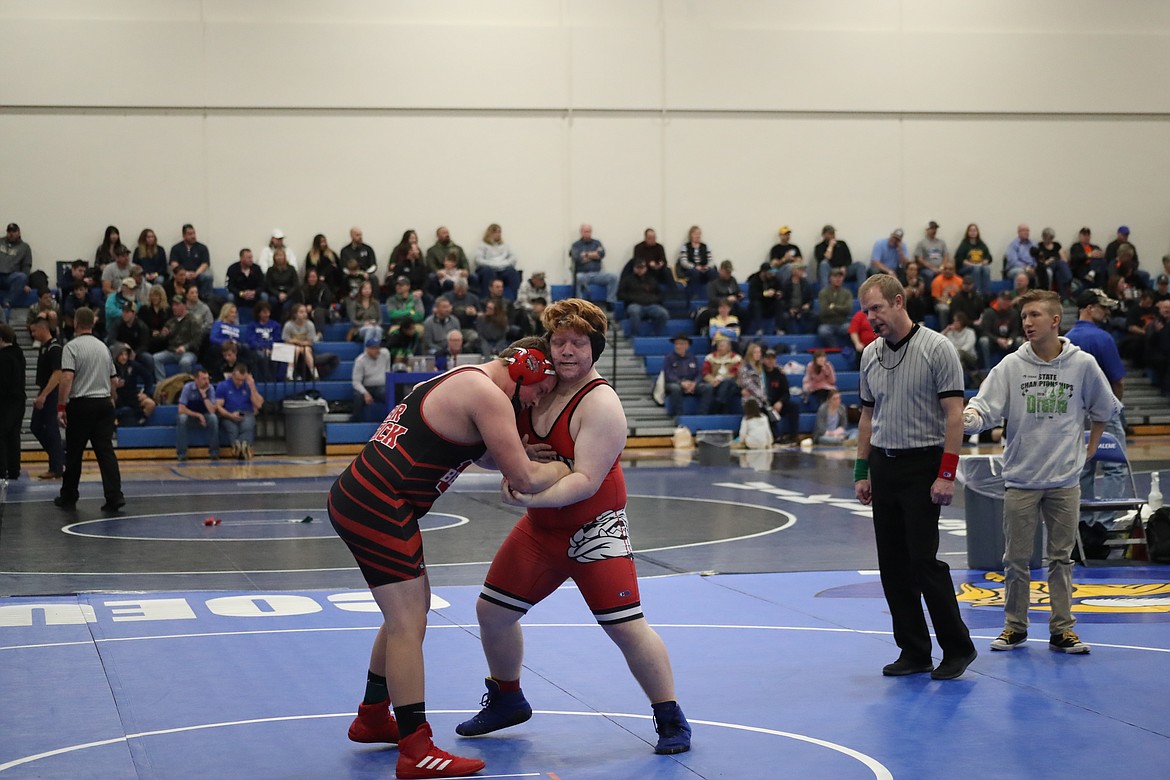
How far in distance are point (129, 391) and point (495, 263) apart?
259 inches

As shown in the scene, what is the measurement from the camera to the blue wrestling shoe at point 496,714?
16.8ft

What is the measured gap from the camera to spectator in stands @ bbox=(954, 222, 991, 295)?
79.2 feet

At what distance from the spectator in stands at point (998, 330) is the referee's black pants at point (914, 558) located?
52.3 feet

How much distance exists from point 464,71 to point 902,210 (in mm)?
8157

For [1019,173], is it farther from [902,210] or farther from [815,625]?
[815,625]

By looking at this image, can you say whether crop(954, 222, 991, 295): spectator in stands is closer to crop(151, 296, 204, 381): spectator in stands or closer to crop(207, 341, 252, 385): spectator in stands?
crop(207, 341, 252, 385): spectator in stands

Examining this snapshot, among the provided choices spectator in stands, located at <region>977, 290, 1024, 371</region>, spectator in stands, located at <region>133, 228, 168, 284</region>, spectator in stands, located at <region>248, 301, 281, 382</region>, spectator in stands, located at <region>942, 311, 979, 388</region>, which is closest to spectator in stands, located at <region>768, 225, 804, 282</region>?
spectator in stands, located at <region>942, 311, 979, 388</region>

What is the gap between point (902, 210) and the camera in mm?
25094

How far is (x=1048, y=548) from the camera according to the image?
650 centimetres

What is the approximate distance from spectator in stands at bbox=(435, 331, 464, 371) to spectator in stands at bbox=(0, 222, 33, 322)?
6.52m

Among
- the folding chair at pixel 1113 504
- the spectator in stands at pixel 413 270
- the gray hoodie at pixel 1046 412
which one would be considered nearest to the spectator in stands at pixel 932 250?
the spectator in stands at pixel 413 270

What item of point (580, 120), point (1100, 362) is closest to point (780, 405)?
point (580, 120)

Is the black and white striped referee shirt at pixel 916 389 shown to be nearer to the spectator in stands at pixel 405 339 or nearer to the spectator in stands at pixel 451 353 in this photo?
the spectator in stands at pixel 451 353

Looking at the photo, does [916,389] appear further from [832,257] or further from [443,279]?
[832,257]
